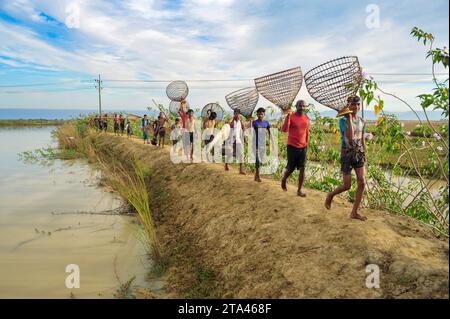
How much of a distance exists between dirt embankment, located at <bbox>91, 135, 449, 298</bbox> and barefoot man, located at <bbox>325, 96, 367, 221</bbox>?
1.49 ft

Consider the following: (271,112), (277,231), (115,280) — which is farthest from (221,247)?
(271,112)

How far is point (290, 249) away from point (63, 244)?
431 cm

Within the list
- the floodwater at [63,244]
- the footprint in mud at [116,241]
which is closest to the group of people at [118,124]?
A: the floodwater at [63,244]

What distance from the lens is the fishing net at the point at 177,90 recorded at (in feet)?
31.2

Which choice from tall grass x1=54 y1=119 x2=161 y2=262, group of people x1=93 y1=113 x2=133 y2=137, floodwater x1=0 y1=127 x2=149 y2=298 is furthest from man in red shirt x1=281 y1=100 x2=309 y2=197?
group of people x1=93 y1=113 x2=133 y2=137

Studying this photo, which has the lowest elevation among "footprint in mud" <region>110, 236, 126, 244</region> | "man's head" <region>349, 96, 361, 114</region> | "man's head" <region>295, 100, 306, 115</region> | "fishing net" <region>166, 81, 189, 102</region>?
"footprint in mud" <region>110, 236, 126, 244</region>

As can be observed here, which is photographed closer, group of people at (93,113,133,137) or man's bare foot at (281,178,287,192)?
man's bare foot at (281,178,287,192)

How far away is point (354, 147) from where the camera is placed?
4.12m

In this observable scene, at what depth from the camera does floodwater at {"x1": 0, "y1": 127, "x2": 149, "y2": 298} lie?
4.52 meters

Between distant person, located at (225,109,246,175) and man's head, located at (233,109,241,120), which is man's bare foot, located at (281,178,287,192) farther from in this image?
man's head, located at (233,109,241,120)

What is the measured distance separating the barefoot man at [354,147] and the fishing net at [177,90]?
6.09 m

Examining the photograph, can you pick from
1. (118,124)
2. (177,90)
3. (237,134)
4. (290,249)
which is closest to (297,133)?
(290,249)

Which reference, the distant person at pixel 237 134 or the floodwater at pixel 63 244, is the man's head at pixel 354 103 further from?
the floodwater at pixel 63 244

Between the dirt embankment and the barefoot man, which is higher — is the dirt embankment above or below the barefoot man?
below
